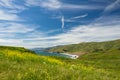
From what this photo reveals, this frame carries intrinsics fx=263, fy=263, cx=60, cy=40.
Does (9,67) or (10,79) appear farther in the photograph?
(9,67)

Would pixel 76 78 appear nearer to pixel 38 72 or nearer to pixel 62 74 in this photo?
pixel 62 74

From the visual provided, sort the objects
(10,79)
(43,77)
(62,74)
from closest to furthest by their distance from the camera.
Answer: (10,79) → (43,77) → (62,74)

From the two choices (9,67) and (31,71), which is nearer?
(31,71)

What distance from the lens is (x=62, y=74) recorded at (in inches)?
527

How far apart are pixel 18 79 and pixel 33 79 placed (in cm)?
79

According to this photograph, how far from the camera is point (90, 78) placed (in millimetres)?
13719

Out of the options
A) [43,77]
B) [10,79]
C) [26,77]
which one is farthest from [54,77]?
[10,79]

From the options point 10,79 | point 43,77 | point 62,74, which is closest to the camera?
point 10,79

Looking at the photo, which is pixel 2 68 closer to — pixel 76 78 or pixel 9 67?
pixel 9 67

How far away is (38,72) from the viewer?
1323 centimetres

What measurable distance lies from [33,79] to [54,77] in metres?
1.15

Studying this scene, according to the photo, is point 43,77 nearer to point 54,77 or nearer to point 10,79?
point 54,77

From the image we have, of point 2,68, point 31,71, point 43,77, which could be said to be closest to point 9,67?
point 2,68

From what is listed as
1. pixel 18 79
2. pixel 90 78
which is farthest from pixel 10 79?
pixel 90 78
